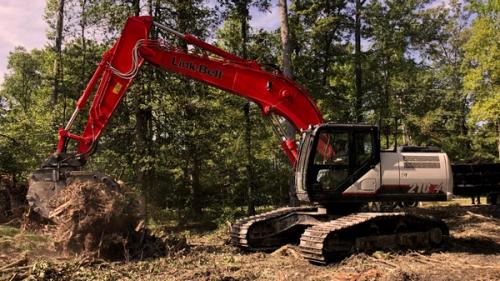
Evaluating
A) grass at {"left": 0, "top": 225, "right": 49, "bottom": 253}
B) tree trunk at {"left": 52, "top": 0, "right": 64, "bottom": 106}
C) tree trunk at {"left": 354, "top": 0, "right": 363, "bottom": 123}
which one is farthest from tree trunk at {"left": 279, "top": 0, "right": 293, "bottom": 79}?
tree trunk at {"left": 52, "top": 0, "right": 64, "bottom": 106}

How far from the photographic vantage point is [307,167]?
875 centimetres

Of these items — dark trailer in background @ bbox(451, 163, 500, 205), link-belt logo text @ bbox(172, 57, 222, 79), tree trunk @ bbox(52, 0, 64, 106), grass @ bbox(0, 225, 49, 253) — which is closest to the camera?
grass @ bbox(0, 225, 49, 253)

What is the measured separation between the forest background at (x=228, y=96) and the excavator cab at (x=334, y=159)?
19.3ft

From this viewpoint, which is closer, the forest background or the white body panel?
the white body panel

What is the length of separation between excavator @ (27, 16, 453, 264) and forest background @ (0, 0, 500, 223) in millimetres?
4686

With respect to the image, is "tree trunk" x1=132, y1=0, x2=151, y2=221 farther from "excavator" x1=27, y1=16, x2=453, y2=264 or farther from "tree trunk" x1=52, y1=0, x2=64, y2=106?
"excavator" x1=27, y1=16, x2=453, y2=264

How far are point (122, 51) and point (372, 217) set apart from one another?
5865 mm

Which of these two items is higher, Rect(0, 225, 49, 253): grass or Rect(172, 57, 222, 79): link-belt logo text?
Rect(172, 57, 222, 79): link-belt logo text

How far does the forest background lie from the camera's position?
15766 millimetres

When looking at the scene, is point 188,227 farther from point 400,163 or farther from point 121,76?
point 400,163

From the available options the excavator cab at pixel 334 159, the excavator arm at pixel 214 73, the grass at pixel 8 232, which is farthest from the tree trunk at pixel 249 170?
the grass at pixel 8 232

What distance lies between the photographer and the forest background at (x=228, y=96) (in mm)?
15766

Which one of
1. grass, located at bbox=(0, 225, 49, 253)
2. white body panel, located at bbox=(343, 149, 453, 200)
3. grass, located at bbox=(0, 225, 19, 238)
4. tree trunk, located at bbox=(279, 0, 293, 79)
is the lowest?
grass, located at bbox=(0, 225, 49, 253)

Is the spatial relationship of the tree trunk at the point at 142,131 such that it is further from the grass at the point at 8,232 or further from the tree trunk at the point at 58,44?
the grass at the point at 8,232
